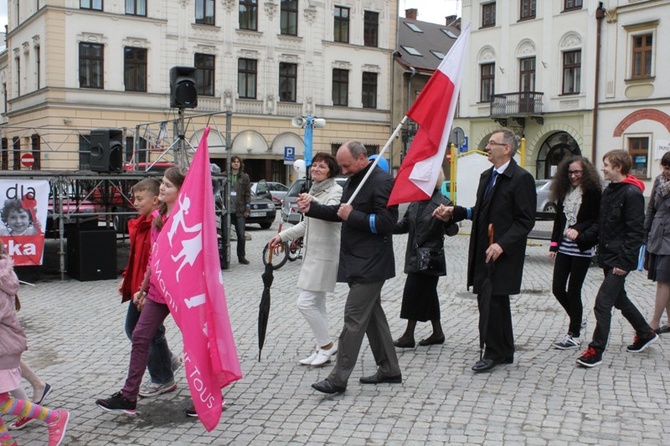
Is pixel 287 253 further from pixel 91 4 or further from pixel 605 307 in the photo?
pixel 91 4

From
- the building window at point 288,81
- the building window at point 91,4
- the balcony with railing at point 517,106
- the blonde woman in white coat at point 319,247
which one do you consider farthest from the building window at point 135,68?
the blonde woman in white coat at point 319,247

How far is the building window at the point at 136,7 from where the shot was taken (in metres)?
36.1

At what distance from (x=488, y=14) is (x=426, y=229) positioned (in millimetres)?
34678

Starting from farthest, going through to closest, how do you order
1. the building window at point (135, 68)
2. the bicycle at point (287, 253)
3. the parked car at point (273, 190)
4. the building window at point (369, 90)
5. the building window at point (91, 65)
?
the building window at point (369, 90) < the building window at point (135, 68) < the building window at point (91, 65) < the parked car at point (273, 190) < the bicycle at point (287, 253)

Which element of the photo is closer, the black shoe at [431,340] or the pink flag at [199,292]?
the pink flag at [199,292]

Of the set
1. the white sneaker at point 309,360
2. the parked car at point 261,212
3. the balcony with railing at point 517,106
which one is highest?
the balcony with railing at point 517,106

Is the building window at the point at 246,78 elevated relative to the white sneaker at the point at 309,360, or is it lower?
elevated

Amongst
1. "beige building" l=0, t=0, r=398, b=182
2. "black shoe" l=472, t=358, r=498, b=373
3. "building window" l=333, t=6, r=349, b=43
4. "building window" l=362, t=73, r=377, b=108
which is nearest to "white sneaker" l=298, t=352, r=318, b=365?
"black shoe" l=472, t=358, r=498, b=373

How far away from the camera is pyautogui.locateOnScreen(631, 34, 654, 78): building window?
3259cm

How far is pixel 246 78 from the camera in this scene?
39875 millimetres

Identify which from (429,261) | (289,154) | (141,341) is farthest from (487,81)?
(141,341)

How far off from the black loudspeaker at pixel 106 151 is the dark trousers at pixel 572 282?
8.47 meters

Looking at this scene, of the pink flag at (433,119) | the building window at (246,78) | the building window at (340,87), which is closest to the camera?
the pink flag at (433,119)

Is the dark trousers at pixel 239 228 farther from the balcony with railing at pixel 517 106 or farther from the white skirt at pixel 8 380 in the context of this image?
the balcony with railing at pixel 517 106
